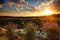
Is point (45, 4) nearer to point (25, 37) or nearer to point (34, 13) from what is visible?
point (34, 13)

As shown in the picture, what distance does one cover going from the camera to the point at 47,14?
6.02 feet

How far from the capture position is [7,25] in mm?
1825

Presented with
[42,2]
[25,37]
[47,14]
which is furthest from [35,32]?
[42,2]

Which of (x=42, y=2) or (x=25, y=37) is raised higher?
(x=42, y=2)

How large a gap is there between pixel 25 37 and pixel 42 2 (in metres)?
0.48

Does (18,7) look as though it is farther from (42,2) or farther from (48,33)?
(48,33)

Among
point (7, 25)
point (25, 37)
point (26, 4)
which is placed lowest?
point (25, 37)

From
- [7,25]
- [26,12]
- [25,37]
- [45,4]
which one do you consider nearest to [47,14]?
[45,4]

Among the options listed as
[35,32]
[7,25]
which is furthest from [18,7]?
[35,32]

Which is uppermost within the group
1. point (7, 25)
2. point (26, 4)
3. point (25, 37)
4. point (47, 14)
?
point (26, 4)

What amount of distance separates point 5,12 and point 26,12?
0.85 feet

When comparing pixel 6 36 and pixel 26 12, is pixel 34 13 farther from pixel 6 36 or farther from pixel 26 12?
pixel 6 36

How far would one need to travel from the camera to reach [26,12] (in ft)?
6.02

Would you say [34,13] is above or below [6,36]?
above
